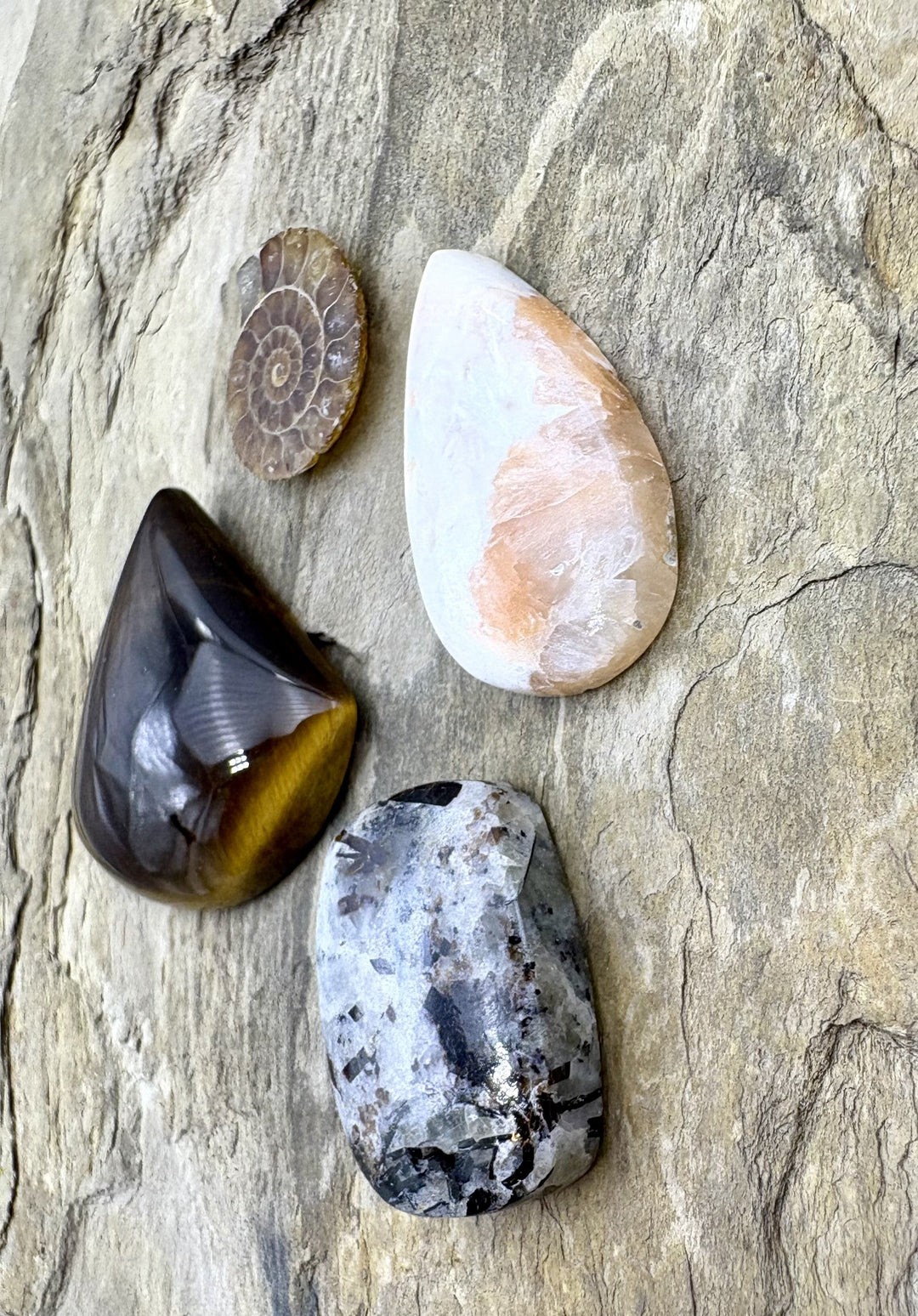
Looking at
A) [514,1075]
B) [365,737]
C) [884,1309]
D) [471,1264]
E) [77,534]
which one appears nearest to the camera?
[884,1309]

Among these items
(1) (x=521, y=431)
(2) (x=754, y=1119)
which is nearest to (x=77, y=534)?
(1) (x=521, y=431)

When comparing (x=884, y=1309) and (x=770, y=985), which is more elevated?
(x=770, y=985)

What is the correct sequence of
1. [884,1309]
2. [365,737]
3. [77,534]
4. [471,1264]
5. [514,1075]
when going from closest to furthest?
[884,1309] < [514,1075] < [471,1264] < [365,737] < [77,534]

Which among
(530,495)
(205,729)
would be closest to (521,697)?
(530,495)

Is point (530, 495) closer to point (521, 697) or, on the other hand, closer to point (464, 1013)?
point (521, 697)

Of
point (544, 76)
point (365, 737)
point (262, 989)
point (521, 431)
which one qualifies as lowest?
point (262, 989)

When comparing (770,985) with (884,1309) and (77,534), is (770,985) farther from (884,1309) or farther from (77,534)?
(77,534)
